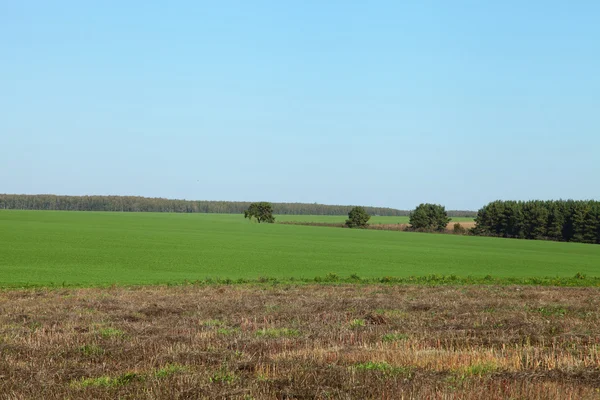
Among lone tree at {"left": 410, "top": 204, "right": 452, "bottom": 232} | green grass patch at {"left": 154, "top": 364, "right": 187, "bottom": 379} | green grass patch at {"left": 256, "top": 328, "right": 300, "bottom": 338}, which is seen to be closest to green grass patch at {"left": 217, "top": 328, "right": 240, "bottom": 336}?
green grass patch at {"left": 256, "top": 328, "right": 300, "bottom": 338}

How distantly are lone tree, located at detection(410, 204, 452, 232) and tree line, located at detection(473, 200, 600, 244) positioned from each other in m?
13.3

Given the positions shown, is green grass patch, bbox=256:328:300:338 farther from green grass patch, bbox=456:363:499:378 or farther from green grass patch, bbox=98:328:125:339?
green grass patch, bbox=456:363:499:378

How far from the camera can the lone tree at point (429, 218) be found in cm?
14500

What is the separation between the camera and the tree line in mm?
115750

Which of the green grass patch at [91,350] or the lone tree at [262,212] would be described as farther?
the lone tree at [262,212]

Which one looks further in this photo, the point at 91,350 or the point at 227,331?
the point at 227,331

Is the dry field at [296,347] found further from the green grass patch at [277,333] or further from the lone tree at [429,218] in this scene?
the lone tree at [429,218]

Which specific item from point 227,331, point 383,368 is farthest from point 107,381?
point 227,331

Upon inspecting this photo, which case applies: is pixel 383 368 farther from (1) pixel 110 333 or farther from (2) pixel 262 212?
(2) pixel 262 212

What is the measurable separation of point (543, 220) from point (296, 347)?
11903 cm

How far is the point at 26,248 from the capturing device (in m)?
54.6

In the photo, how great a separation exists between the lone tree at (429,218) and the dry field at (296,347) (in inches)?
4715

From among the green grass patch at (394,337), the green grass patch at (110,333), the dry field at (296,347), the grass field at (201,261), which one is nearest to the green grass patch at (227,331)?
the dry field at (296,347)

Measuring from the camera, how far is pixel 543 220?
123 meters
